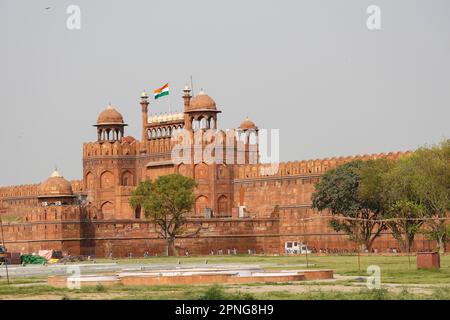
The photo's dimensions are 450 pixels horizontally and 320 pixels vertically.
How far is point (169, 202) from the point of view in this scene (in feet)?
279

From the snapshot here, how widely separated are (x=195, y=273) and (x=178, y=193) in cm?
4229

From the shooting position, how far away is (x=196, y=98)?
99.4 m

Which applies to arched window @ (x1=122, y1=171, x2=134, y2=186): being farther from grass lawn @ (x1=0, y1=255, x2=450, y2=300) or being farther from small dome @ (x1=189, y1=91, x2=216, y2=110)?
grass lawn @ (x1=0, y1=255, x2=450, y2=300)

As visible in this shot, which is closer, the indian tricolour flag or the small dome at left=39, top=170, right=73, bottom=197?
the small dome at left=39, top=170, right=73, bottom=197

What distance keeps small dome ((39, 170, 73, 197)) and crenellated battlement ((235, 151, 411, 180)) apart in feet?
46.4

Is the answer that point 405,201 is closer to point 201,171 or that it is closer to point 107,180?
point 201,171

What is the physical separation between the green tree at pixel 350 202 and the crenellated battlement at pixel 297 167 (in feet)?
17.5

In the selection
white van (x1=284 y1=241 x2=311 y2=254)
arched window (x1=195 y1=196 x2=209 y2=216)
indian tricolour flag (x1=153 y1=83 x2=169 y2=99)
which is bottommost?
white van (x1=284 y1=241 x2=311 y2=254)

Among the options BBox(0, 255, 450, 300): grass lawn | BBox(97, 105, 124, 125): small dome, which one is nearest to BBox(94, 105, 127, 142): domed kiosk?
BBox(97, 105, 124, 125): small dome

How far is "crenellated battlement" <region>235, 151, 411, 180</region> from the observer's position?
92250 millimetres

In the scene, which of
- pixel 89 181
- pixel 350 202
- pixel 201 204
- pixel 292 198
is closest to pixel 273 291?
pixel 350 202

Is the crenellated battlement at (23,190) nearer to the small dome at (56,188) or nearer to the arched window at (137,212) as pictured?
the arched window at (137,212)

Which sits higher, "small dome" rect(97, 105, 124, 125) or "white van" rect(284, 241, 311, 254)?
"small dome" rect(97, 105, 124, 125)
